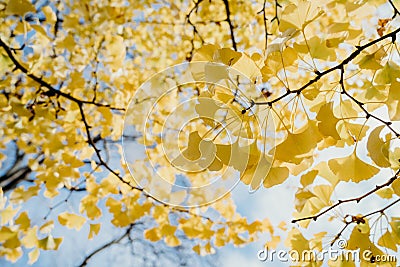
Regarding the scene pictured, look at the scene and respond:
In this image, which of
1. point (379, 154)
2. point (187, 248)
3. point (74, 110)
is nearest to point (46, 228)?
point (74, 110)

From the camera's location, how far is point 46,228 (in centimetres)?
94

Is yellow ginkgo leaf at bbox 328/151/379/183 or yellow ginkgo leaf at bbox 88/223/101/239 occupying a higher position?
yellow ginkgo leaf at bbox 88/223/101/239

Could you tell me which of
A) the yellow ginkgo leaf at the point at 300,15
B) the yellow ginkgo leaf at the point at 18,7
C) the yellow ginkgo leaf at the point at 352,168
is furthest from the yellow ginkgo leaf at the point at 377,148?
the yellow ginkgo leaf at the point at 18,7

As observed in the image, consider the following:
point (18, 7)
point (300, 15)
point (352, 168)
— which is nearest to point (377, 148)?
point (352, 168)

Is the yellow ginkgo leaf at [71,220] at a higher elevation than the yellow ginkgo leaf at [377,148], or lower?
higher

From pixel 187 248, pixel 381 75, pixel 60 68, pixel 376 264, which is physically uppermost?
pixel 187 248

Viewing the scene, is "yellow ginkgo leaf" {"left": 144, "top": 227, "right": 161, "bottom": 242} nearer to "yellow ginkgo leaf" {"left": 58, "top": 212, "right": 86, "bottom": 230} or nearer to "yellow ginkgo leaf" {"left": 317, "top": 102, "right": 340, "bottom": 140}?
"yellow ginkgo leaf" {"left": 58, "top": 212, "right": 86, "bottom": 230}

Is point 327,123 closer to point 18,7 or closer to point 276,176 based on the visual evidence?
point 276,176

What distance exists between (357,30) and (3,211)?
98 centimetres

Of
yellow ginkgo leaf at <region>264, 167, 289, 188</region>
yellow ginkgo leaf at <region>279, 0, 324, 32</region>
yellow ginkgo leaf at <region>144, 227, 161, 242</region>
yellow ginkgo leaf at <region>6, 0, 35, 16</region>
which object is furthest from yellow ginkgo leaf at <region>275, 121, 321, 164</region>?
yellow ginkgo leaf at <region>144, 227, 161, 242</region>

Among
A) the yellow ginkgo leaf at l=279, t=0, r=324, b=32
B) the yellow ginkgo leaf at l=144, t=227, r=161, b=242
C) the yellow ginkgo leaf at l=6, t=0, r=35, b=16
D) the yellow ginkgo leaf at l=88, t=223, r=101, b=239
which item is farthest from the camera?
the yellow ginkgo leaf at l=144, t=227, r=161, b=242

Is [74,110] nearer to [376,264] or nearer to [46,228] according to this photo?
[46,228]

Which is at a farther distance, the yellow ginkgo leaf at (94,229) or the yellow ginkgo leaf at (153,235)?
the yellow ginkgo leaf at (153,235)

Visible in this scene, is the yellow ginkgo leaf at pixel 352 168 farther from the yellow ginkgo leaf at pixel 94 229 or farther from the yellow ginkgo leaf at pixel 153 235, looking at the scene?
the yellow ginkgo leaf at pixel 153 235
